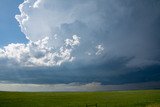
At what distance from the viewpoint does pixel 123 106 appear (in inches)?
2250

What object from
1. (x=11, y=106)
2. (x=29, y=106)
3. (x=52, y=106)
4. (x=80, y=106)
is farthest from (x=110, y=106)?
(x=11, y=106)

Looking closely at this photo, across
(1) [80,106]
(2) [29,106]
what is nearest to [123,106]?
(1) [80,106]

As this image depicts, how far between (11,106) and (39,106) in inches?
233

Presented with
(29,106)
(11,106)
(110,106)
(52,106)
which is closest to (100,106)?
(110,106)

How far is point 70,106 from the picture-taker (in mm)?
56938

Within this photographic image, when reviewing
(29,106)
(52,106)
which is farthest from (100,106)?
(29,106)

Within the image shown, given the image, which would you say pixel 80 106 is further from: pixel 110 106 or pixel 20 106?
pixel 20 106

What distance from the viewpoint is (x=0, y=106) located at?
56.6 metres

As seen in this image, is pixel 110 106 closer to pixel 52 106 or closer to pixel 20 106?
pixel 52 106

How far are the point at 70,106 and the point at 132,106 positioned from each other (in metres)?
12.7

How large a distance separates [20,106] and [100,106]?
16.3 meters

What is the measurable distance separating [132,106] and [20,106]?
22.9 metres

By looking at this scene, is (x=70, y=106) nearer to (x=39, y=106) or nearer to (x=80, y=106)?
(x=80, y=106)

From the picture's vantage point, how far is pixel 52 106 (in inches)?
2189
